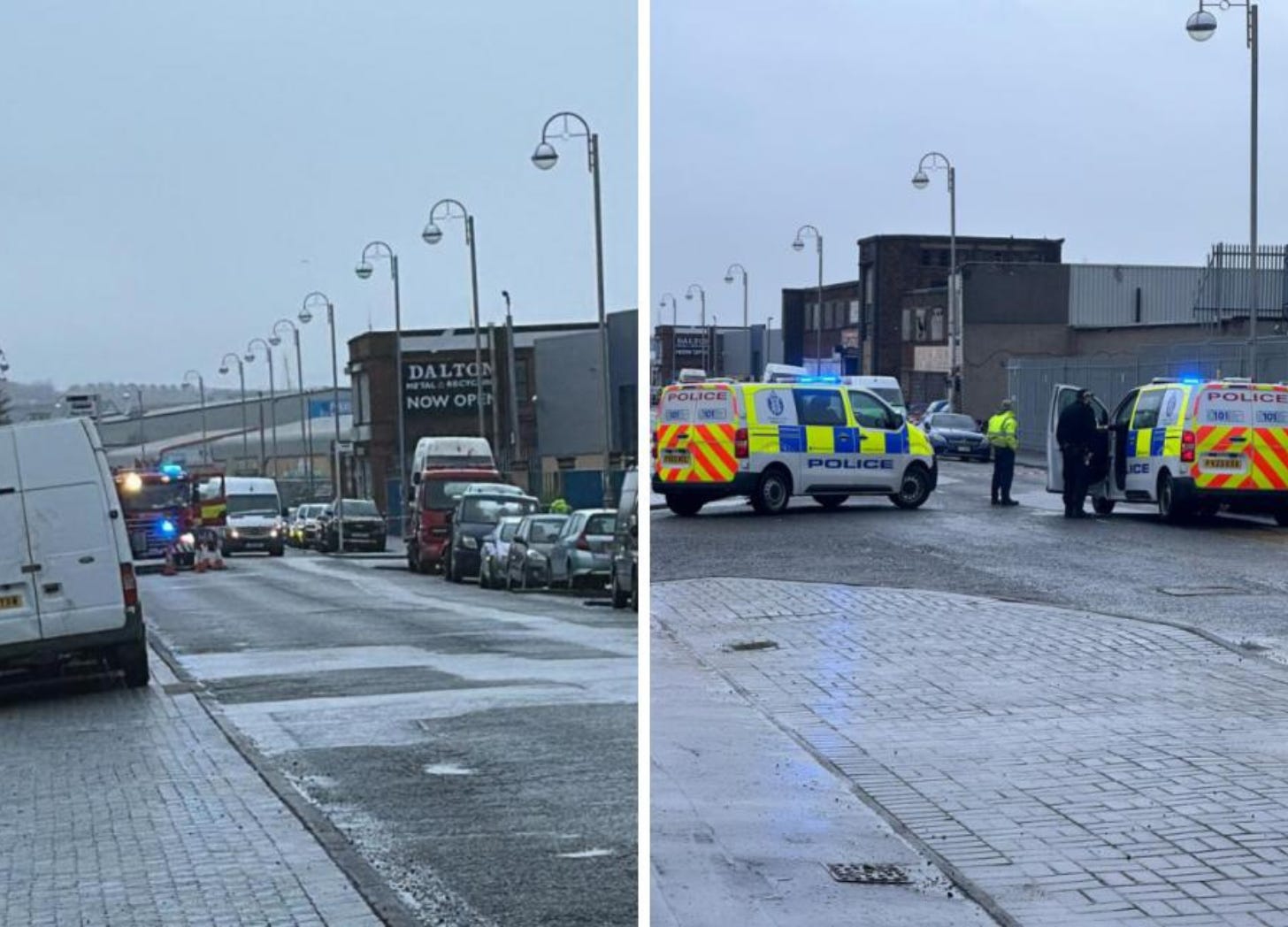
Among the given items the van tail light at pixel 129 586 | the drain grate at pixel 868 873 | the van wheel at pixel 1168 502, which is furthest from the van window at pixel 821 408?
the van tail light at pixel 129 586

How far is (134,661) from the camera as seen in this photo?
8.25 feet

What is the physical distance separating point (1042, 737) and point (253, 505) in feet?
13.2

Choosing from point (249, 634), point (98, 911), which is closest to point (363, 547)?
point (249, 634)

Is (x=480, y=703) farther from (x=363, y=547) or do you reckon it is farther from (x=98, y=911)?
(x=98, y=911)

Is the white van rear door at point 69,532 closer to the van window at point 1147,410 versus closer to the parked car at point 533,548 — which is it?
the parked car at point 533,548

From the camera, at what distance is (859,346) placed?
10375mm

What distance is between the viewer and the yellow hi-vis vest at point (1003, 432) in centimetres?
1670

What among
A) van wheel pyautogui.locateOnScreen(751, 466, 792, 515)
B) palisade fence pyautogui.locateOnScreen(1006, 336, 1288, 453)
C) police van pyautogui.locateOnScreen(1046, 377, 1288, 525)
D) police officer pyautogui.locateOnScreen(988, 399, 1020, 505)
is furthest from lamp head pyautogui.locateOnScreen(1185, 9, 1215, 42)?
palisade fence pyautogui.locateOnScreen(1006, 336, 1288, 453)

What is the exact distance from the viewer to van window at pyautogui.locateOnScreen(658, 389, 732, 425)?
12844 millimetres

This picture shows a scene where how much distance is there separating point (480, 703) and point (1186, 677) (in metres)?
5.18

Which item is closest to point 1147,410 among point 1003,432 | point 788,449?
point 1003,432

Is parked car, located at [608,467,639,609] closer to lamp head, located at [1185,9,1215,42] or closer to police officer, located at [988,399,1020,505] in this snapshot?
lamp head, located at [1185,9,1215,42]

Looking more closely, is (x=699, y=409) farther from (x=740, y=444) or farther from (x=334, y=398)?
(x=334, y=398)

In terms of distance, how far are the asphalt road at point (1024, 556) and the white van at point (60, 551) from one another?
654 cm
